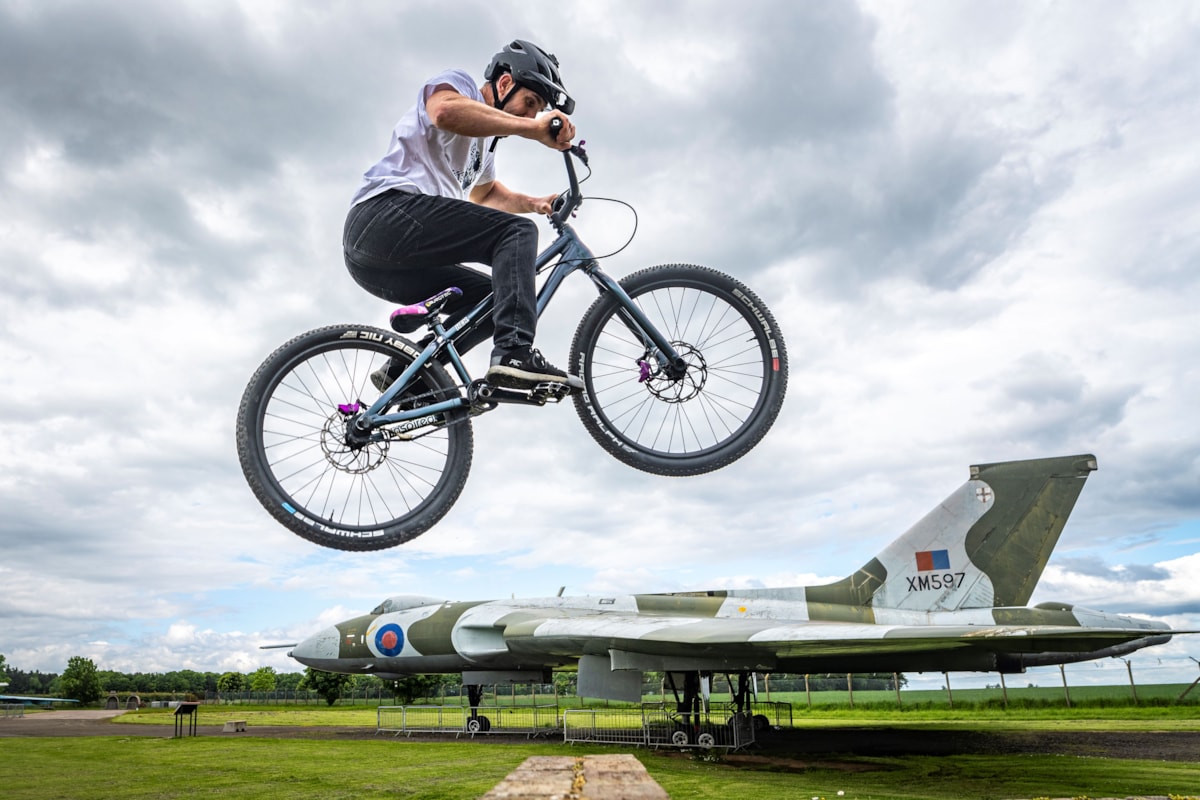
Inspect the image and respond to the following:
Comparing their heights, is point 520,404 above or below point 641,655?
above

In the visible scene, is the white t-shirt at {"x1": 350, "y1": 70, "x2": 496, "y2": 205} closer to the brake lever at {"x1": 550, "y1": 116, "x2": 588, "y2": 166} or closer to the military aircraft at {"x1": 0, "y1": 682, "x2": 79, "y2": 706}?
the brake lever at {"x1": 550, "y1": 116, "x2": 588, "y2": 166}

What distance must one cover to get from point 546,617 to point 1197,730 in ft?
58.1

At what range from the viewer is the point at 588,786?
7.77 ft

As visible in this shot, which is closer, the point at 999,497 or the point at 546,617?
the point at 999,497

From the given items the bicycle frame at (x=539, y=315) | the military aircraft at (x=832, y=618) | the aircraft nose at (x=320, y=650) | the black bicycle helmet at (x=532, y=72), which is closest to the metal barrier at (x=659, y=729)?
the military aircraft at (x=832, y=618)

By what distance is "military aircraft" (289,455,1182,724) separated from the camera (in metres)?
18.8

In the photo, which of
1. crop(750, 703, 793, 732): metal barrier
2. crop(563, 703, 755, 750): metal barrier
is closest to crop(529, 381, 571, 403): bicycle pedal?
crop(563, 703, 755, 750): metal barrier

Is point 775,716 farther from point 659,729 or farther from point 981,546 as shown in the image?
point 981,546

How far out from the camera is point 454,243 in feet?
12.2

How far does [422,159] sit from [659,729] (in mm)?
21986

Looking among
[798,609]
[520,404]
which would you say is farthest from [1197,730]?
[520,404]

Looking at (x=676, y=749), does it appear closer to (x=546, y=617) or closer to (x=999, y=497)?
(x=546, y=617)

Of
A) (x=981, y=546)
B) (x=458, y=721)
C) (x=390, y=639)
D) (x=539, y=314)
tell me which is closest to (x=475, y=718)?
(x=458, y=721)

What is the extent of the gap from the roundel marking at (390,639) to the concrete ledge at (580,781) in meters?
24.5
